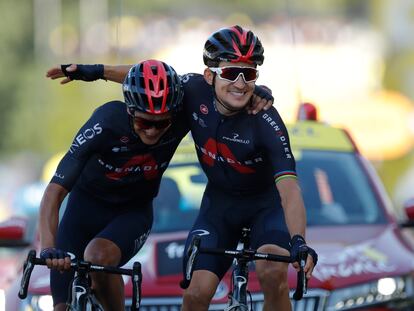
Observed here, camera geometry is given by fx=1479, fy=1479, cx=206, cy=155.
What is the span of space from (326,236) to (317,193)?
0.61 m

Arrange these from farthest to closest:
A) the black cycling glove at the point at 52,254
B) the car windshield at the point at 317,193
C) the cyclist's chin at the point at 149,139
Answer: the car windshield at the point at 317,193
the cyclist's chin at the point at 149,139
the black cycling glove at the point at 52,254

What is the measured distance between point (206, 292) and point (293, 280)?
1129 millimetres

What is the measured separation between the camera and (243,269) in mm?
7621

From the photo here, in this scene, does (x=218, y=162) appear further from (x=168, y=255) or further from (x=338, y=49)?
(x=338, y=49)

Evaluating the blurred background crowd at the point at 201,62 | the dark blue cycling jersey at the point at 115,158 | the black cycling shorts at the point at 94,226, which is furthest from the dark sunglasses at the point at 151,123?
the blurred background crowd at the point at 201,62

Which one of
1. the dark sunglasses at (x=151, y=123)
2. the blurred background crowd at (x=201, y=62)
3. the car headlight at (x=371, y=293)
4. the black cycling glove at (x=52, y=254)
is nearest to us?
the black cycling glove at (x=52, y=254)

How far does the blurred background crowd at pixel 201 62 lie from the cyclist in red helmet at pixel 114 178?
55.6 ft

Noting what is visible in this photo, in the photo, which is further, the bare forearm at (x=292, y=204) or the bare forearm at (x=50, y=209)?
the bare forearm at (x=50, y=209)

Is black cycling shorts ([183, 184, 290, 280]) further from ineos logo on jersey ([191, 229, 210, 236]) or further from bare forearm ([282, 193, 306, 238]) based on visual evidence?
bare forearm ([282, 193, 306, 238])

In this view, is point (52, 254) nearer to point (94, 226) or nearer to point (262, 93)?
point (94, 226)

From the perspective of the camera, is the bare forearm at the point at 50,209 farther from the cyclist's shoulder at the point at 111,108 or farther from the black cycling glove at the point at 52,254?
the cyclist's shoulder at the point at 111,108

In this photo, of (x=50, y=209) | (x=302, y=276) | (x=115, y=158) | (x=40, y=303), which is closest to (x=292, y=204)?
(x=302, y=276)

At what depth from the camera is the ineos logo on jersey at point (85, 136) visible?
7.85 m

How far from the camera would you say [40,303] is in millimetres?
8648
